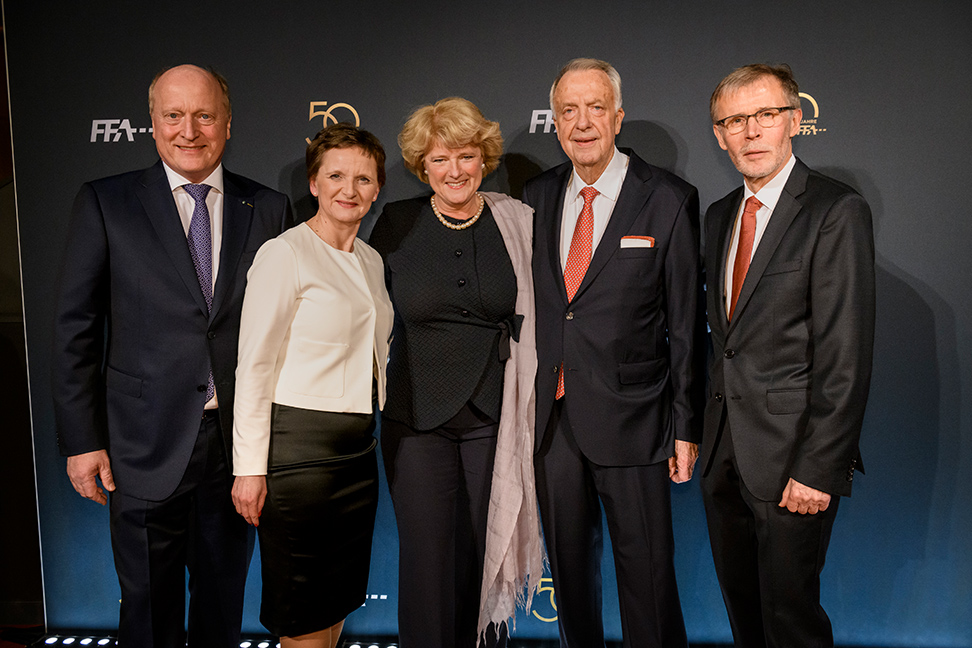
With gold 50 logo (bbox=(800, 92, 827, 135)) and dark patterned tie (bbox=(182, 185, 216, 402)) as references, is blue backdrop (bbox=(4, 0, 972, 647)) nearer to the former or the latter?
gold 50 logo (bbox=(800, 92, 827, 135))

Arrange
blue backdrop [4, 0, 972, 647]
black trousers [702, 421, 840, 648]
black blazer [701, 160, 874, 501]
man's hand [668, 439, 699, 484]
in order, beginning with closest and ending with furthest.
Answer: black blazer [701, 160, 874, 501]
black trousers [702, 421, 840, 648]
man's hand [668, 439, 699, 484]
blue backdrop [4, 0, 972, 647]

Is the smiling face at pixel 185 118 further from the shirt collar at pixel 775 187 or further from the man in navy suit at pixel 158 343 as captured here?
the shirt collar at pixel 775 187

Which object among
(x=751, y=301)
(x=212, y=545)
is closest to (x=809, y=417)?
(x=751, y=301)

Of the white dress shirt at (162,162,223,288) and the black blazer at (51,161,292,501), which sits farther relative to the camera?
the white dress shirt at (162,162,223,288)

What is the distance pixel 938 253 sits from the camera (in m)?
2.66

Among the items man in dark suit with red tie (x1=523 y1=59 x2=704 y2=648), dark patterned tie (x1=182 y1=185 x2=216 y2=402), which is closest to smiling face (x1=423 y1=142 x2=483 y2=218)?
man in dark suit with red tie (x1=523 y1=59 x2=704 y2=648)

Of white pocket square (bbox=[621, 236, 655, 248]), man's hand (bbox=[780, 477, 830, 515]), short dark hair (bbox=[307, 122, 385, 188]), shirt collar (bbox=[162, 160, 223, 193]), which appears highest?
short dark hair (bbox=[307, 122, 385, 188])

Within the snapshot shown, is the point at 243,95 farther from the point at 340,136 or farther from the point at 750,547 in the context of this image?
the point at 750,547

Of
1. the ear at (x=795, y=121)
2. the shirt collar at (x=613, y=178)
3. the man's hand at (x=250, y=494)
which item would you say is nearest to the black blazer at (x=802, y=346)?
the ear at (x=795, y=121)

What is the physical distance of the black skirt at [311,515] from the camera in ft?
6.57

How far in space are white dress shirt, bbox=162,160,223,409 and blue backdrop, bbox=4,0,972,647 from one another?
0.66m

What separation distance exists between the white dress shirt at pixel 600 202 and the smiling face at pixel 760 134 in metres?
0.38

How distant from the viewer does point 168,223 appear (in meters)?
2.09

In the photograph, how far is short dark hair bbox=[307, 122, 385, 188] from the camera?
2047 millimetres
